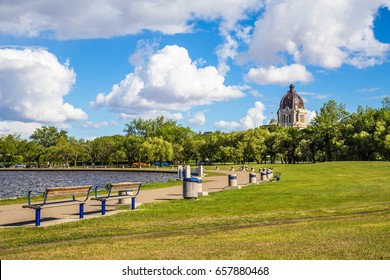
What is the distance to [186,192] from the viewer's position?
2178 cm

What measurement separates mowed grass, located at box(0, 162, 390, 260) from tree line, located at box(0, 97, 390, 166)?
69.4 m

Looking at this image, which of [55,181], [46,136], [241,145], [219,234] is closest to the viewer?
[219,234]

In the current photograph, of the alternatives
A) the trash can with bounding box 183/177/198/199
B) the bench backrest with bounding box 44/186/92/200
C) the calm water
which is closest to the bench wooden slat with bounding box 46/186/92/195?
the bench backrest with bounding box 44/186/92/200

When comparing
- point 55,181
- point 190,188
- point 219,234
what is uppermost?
point 190,188

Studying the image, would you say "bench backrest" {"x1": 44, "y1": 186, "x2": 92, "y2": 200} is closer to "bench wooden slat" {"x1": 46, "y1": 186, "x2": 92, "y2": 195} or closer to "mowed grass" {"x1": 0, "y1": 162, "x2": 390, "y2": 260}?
"bench wooden slat" {"x1": 46, "y1": 186, "x2": 92, "y2": 195}

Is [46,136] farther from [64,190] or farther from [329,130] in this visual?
[64,190]

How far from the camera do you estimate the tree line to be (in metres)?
88.4

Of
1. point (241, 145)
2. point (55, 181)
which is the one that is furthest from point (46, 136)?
point (55, 181)

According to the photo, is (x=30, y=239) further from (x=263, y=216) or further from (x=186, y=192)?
(x=186, y=192)

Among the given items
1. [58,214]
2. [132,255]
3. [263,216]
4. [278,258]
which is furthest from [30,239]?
[263,216]

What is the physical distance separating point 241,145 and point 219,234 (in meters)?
95.9

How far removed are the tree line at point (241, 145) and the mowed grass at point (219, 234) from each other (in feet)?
228

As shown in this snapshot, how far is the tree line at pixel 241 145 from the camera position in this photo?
88.4 m

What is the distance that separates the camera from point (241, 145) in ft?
351
